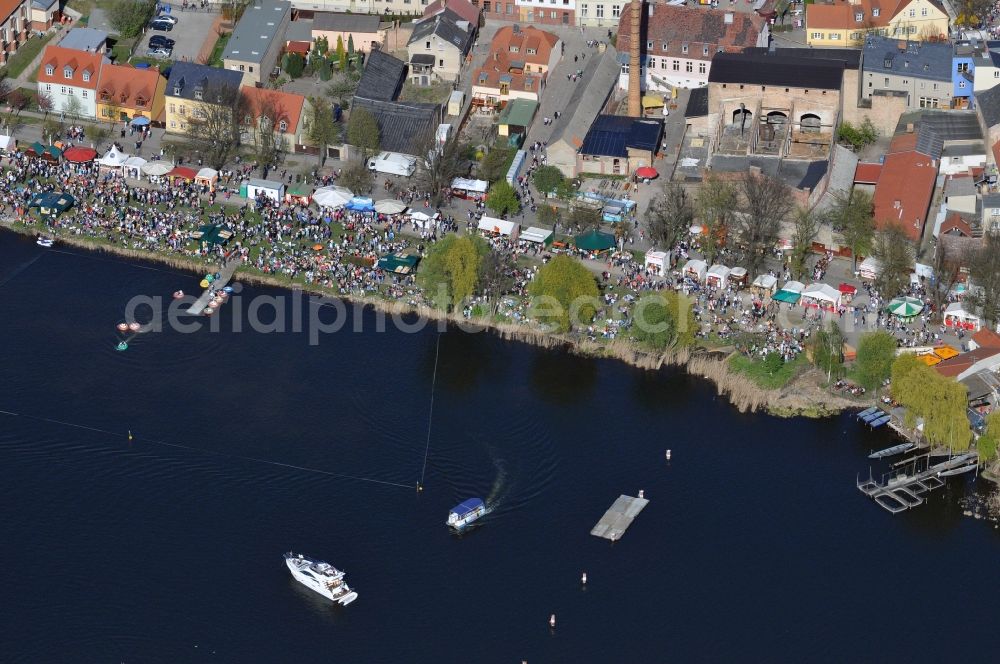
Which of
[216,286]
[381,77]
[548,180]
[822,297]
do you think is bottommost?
[216,286]

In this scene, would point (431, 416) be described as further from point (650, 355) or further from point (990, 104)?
point (990, 104)

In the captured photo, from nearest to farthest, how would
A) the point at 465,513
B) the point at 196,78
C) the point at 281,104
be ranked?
the point at 465,513
the point at 281,104
the point at 196,78

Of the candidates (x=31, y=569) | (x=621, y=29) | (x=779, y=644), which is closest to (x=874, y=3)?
(x=621, y=29)

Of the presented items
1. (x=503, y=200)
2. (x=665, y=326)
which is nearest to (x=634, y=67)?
(x=503, y=200)

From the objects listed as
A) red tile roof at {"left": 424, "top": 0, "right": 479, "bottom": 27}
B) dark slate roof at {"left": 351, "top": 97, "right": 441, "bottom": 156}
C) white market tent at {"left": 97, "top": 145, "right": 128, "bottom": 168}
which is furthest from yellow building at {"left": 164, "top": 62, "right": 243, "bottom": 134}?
red tile roof at {"left": 424, "top": 0, "right": 479, "bottom": 27}

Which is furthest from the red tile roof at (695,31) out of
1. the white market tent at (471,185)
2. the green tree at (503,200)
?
the green tree at (503,200)

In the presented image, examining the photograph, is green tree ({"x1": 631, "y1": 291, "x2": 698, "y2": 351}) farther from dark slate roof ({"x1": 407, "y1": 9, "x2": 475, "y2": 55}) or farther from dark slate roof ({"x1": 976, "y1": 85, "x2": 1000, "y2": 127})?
dark slate roof ({"x1": 407, "y1": 9, "x2": 475, "y2": 55})
